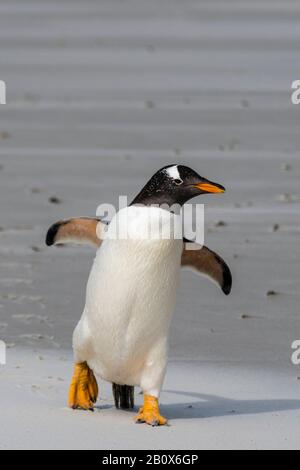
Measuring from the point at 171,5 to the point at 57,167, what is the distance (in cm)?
1254

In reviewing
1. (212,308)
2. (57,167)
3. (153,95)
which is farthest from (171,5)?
(212,308)

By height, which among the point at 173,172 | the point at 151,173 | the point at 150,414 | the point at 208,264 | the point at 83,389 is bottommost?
the point at 150,414

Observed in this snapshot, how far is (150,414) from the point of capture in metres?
5.23

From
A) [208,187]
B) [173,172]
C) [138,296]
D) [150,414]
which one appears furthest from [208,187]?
[150,414]

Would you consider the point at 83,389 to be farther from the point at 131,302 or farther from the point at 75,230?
the point at 75,230

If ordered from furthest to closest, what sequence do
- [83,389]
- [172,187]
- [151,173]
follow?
Result: [151,173] < [83,389] < [172,187]

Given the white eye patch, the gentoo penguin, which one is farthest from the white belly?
the white eye patch

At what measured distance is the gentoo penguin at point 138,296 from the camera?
5.20 metres

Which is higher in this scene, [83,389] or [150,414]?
[83,389]

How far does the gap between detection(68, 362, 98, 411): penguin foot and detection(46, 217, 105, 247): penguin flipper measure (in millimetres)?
507

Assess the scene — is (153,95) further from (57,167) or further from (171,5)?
(171,5)

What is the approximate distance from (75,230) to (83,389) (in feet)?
2.11

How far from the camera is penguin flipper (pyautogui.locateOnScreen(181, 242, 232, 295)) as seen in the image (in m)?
5.63

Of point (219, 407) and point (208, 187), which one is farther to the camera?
point (219, 407)
